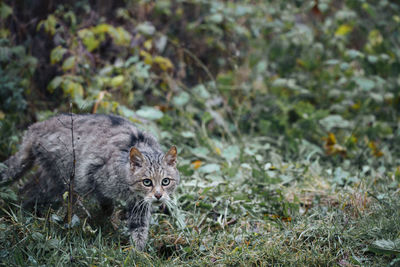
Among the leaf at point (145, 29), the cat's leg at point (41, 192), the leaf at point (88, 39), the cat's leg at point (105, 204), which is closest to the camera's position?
the cat's leg at point (105, 204)

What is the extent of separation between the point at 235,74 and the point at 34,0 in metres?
2.85

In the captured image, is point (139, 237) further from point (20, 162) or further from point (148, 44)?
point (148, 44)

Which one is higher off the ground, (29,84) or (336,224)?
(29,84)

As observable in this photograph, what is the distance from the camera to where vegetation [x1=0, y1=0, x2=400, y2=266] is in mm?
2996

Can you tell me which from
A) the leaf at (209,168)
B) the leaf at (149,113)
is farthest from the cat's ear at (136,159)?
the leaf at (149,113)

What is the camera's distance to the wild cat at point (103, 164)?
10.4ft

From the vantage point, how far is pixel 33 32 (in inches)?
201

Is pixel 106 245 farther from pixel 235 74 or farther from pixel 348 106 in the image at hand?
pixel 348 106

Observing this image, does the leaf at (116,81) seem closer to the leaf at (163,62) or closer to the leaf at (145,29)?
the leaf at (163,62)

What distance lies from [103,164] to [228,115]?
2574mm

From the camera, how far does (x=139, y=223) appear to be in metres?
3.17

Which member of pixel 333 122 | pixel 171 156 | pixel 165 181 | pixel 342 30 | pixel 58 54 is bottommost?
pixel 333 122

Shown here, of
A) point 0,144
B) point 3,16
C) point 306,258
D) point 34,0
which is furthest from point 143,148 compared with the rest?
point 34,0

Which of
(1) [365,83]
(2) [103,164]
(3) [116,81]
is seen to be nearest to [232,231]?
(2) [103,164]
